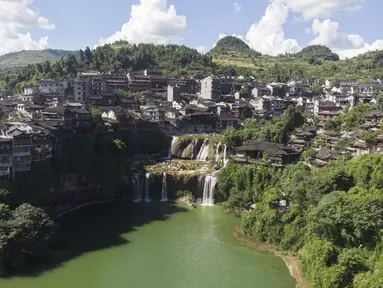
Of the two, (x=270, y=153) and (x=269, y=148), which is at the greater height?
(x=269, y=148)

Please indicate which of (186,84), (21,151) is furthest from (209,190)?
(186,84)

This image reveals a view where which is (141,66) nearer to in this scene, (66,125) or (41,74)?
(41,74)

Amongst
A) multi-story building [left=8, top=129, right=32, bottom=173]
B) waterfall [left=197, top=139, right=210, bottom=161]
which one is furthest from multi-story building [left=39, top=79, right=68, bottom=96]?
multi-story building [left=8, top=129, right=32, bottom=173]

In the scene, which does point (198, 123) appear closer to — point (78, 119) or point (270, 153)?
point (270, 153)

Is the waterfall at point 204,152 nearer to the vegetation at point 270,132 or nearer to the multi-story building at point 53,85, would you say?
the vegetation at point 270,132

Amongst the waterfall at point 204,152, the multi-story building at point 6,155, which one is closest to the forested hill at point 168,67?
the waterfall at point 204,152

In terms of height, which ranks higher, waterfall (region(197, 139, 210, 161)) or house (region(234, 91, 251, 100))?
house (region(234, 91, 251, 100))

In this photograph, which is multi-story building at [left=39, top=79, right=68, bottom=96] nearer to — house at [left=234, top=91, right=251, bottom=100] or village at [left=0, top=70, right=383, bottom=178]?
village at [left=0, top=70, right=383, bottom=178]
